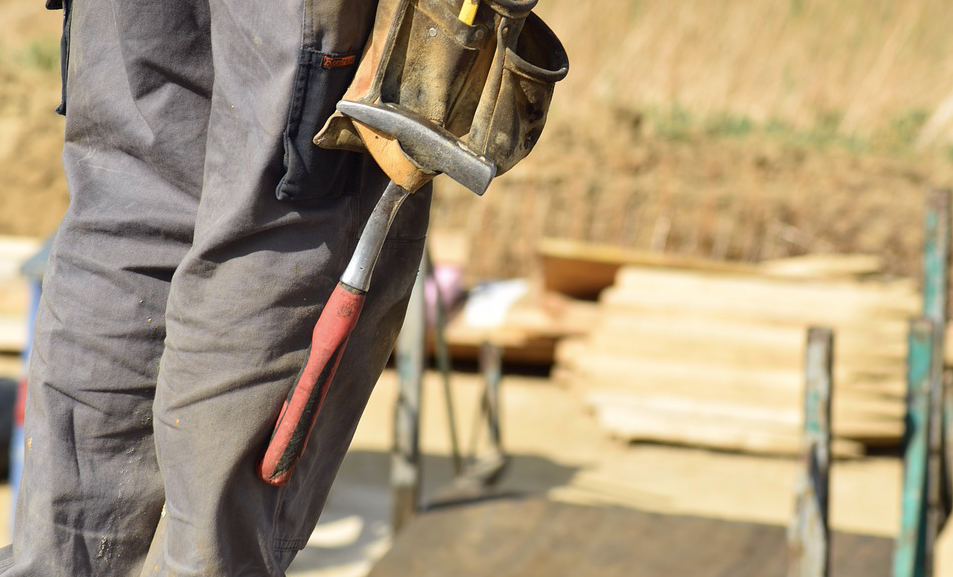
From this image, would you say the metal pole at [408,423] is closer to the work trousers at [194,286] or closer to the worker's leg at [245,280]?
the work trousers at [194,286]

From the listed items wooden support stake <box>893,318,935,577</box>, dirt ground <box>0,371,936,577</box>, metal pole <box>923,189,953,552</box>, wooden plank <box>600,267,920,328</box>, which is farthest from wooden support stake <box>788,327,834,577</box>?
wooden plank <box>600,267,920,328</box>

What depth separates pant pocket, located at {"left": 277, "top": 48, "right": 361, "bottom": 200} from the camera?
1411mm

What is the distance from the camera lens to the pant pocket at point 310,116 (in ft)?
4.63

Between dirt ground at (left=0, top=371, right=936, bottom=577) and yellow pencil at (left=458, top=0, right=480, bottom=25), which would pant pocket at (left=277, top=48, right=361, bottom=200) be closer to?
yellow pencil at (left=458, top=0, right=480, bottom=25)

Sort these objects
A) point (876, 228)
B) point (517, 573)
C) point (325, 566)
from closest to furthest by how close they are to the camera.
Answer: point (517, 573)
point (325, 566)
point (876, 228)

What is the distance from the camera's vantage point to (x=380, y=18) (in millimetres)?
1448

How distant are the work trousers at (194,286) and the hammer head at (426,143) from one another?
3.3 inches

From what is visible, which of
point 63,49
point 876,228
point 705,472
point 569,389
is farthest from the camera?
point 876,228

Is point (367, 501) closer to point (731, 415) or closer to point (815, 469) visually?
point (731, 415)

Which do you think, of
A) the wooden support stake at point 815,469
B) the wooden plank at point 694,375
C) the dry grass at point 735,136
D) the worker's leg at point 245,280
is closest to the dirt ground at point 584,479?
the wooden plank at point 694,375

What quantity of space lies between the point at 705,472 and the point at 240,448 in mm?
5771

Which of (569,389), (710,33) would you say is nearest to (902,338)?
(569,389)

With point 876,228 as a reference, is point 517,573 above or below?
below

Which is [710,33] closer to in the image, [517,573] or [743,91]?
[743,91]
